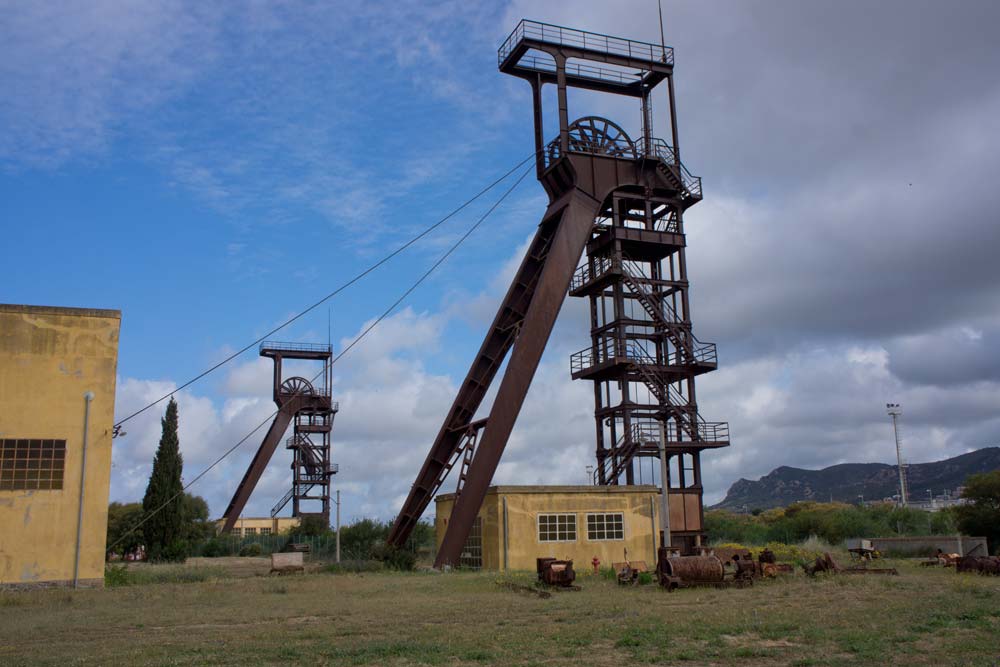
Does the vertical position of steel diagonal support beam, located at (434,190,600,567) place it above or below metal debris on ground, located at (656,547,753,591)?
above

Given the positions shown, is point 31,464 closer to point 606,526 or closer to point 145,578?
point 145,578

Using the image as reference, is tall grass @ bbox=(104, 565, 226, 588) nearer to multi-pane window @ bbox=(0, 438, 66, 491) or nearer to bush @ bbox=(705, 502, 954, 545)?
multi-pane window @ bbox=(0, 438, 66, 491)

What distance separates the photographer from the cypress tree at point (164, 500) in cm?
4128

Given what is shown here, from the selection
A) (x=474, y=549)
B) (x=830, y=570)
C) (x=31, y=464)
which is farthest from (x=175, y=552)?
(x=830, y=570)

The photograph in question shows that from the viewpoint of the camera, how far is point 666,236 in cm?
3350

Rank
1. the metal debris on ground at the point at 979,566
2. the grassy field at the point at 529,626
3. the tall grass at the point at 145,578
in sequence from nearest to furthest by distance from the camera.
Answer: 1. the grassy field at the point at 529,626
2. the metal debris on ground at the point at 979,566
3. the tall grass at the point at 145,578

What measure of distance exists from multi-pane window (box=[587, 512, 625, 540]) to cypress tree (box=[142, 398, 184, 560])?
2201cm

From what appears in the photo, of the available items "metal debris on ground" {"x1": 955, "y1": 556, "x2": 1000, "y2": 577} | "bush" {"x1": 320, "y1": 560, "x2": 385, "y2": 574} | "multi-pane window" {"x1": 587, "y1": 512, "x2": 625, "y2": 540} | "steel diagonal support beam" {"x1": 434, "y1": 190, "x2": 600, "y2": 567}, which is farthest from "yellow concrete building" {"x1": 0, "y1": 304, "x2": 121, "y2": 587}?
"metal debris on ground" {"x1": 955, "y1": 556, "x2": 1000, "y2": 577}

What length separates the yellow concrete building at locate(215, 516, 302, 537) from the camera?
6081 centimetres

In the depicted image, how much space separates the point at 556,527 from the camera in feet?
86.3

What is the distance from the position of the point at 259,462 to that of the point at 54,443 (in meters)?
40.6

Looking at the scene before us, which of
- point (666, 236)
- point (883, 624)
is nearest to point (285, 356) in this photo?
point (666, 236)

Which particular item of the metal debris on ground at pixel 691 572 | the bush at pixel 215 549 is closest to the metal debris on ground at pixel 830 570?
the metal debris on ground at pixel 691 572

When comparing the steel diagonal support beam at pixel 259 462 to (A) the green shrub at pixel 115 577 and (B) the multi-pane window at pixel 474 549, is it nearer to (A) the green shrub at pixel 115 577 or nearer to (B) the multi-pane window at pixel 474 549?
(B) the multi-pane window at pixel 474 549
